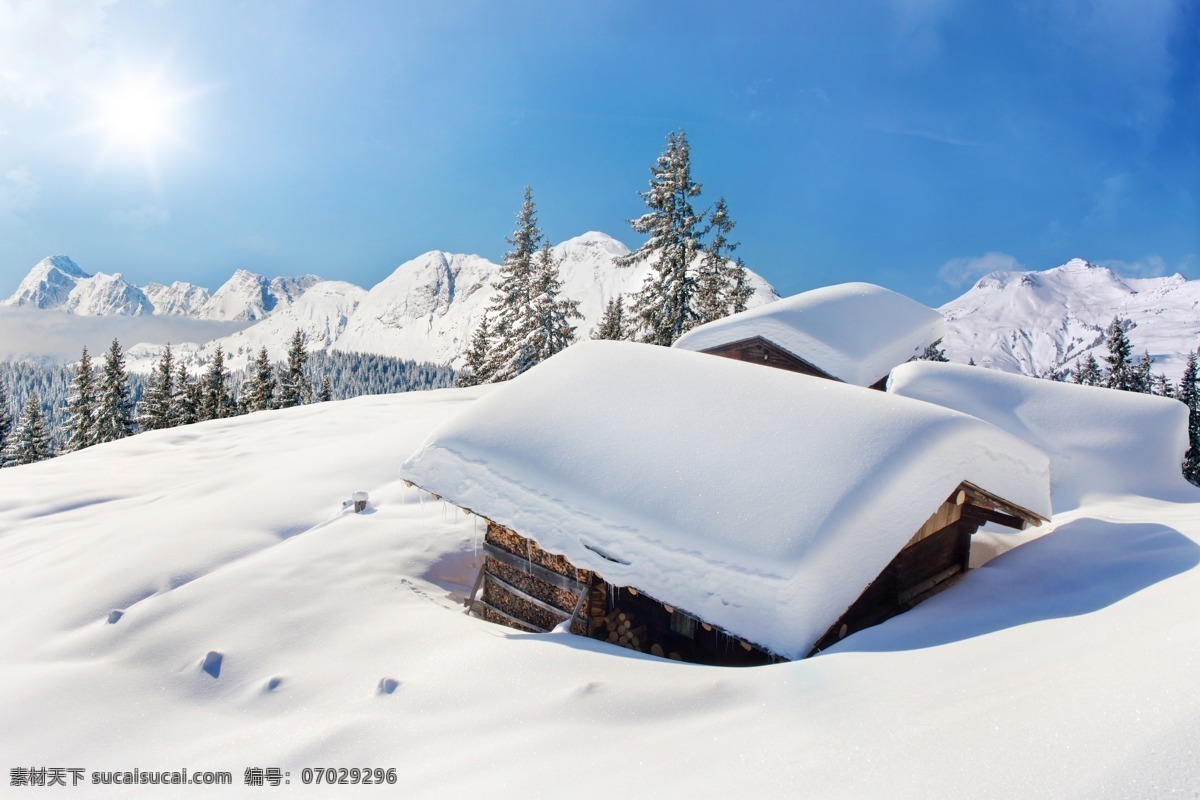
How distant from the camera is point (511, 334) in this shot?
101 ft

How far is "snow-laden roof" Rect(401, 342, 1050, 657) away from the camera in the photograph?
4809 millimetres

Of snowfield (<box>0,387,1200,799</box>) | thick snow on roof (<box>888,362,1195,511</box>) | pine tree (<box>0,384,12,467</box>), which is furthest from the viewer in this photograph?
pine tree (<box>0,384,12,467</box>)

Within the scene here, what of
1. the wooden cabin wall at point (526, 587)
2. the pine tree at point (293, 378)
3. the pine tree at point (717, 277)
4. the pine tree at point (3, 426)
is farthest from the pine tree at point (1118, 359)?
the pine tree at point (3, 426)

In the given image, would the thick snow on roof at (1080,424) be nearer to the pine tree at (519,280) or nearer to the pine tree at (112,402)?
the pine tree at (519,280)

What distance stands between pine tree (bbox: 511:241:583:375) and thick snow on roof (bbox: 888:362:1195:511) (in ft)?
66.6

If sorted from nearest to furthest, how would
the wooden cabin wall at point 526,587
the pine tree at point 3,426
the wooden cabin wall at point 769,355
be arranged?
the wooden cabin wall at point 526,587 → the wooden cabin wall at point 769,355 → the pine tree at point 3,426

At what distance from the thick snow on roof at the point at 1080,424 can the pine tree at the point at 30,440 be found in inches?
2045

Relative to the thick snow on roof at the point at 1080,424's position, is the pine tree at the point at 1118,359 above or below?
above

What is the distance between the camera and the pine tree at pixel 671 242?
27.0 m

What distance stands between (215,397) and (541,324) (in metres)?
25.4

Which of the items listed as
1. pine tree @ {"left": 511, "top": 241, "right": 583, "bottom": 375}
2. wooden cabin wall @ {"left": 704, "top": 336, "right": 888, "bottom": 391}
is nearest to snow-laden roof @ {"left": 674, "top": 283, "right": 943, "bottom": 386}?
wooden cabin wall @ {"left": 704, "top": 336, "right": 888, "bottom": 391}

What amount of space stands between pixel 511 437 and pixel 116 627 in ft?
14.7

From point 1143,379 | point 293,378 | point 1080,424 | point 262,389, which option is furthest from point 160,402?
point 1143,379

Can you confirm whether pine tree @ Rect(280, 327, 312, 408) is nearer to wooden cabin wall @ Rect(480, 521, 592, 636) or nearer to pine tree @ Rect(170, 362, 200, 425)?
pine tree @ Rect(170, 362, 200, 425)
